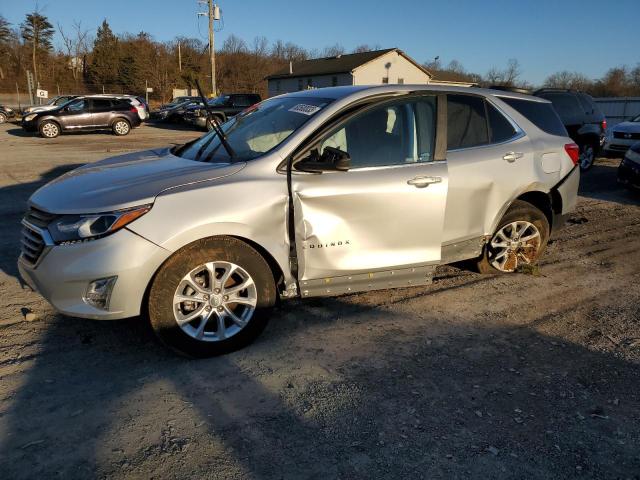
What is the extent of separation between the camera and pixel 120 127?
22594 mm

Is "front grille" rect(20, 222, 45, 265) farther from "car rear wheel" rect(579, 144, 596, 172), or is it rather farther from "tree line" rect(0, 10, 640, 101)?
"tree line" rect(0, 10, 640, 101)

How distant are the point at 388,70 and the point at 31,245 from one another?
178 feet

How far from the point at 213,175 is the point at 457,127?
2.22 metres

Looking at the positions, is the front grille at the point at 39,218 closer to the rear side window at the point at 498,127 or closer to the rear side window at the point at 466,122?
the rear side window at the point at 466,122

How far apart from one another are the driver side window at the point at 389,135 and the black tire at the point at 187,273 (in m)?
0.98

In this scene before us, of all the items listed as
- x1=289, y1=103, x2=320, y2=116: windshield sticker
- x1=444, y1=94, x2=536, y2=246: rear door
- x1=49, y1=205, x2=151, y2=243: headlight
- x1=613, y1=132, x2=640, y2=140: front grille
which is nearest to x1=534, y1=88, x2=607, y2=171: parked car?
x1=613, y1=132, x2=640, y2=140: front grille

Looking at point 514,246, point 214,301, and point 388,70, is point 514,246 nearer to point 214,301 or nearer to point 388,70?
point 214,301

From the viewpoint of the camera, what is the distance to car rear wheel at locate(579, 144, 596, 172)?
1254 centimetres

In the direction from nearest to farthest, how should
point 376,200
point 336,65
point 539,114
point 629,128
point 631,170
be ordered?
point 376,200
point 539,114
point 631,170
point 629,128
point 336,65

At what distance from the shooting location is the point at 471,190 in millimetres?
4352

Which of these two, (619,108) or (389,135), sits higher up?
(619,108)

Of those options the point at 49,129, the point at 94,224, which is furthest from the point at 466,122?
the point at 49,129

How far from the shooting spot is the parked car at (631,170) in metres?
9.27

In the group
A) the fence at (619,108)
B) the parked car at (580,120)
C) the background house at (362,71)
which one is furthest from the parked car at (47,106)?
the background house at (362,71)
